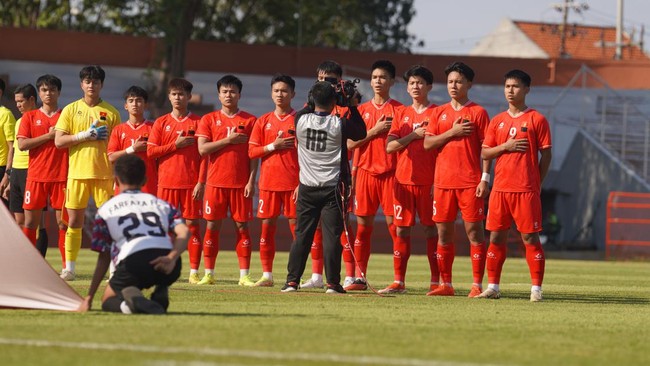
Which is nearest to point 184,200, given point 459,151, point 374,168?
point 374,168

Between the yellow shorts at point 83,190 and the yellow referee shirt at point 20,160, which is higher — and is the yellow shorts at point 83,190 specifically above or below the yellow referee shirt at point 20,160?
below

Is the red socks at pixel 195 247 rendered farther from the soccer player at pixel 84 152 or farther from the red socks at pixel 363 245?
the red socks at pixel 363 245

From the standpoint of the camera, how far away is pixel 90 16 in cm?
4638

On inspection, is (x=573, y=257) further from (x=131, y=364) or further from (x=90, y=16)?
(x=131, y=364)

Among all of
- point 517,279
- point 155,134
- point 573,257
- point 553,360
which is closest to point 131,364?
point 553,360

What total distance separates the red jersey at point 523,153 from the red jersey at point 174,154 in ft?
12.2

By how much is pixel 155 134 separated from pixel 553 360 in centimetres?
797

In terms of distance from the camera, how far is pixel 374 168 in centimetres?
1434

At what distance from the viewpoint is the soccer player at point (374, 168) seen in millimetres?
14234

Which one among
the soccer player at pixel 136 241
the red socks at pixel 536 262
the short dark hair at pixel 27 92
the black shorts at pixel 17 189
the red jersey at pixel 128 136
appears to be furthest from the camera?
the short dark hair at pixel 27 92

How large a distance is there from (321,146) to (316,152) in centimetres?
8

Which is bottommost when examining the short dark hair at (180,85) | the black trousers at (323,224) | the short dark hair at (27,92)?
the black trousers at (323,224)

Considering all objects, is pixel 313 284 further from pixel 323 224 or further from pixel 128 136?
pixel 128 136

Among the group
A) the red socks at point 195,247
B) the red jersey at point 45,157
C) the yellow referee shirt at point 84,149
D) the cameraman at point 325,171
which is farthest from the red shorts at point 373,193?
the red jersey at point 45,157
